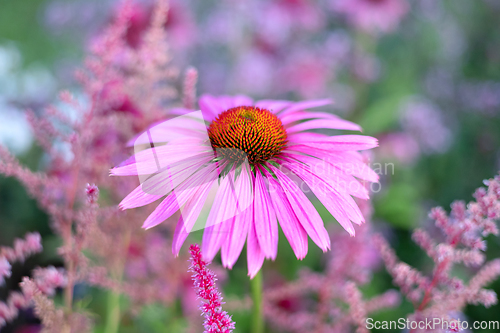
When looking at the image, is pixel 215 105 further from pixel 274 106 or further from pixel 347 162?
pixel 347 162

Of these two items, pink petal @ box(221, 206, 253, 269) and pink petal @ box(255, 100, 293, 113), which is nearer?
pink petal @ box(221, 206, 253, 269)

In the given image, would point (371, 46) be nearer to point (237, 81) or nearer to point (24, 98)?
point (237, 81)

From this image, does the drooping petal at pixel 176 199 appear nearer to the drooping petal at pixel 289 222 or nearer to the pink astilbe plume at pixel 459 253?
the drooping petal at pixel 289 222

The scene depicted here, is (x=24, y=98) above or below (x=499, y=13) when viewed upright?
below

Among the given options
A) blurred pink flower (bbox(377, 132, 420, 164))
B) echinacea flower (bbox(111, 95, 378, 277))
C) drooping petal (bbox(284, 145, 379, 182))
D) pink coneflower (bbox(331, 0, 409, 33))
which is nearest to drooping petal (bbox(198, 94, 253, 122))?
echinacea flower (bbox(111, 95, 378, 277))

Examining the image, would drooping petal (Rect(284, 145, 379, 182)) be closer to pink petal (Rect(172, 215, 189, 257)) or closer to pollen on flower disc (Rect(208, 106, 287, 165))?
pollen on flower disc (Rect(208, 106, 287, 165))

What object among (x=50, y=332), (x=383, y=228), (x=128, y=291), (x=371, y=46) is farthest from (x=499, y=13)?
(x=50, y=332)
